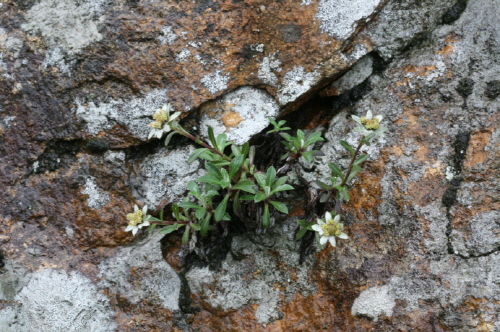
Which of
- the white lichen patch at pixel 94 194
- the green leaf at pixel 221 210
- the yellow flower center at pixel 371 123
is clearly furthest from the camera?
the white lichen patch at pixel 94 194

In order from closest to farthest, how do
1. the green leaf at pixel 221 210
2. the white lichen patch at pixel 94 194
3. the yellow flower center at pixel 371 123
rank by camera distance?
1. the yellow flower center at pixel 371 123
2. the green leaf at pixel 221 210
3. the white lichen patch at pixel 94 194

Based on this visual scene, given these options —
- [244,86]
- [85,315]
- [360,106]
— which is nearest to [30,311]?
[85,315]

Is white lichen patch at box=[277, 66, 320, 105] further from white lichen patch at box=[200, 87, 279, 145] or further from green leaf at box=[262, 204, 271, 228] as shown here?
green leaf at box=[262, 204, 271, 228]

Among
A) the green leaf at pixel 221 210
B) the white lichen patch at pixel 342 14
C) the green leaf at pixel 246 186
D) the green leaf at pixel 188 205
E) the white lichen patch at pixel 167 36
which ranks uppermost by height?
the white lichen patch at pixel 342 14

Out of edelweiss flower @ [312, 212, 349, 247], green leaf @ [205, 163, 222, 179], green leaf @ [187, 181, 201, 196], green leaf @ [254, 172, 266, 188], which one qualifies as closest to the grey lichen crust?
green leaf @ [187, 181, 201, 196]

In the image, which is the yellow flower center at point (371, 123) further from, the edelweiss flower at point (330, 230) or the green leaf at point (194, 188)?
the green leaf at point (194, 188)

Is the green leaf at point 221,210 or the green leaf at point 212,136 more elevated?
the green leaf at point 212,136

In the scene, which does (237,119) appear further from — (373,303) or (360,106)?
(373,303)

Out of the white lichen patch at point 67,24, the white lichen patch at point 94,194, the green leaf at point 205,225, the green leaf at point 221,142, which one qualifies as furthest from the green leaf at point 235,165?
the white lichen patch at point 67,24
